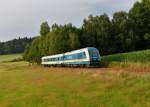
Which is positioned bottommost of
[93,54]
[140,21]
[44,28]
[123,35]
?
[93,54]

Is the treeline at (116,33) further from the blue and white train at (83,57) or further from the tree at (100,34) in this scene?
the blue and white train at (83,57)

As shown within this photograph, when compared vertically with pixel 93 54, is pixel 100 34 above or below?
above

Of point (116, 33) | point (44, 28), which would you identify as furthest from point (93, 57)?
point (44, 28)

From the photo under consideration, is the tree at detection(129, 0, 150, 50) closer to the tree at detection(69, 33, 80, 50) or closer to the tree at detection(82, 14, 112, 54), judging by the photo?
the tree at detection(82, 14, 112, 54)

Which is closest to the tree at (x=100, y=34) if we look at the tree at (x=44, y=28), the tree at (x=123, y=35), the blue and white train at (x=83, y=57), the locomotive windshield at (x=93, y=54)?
the tree at (x=123, y=35)

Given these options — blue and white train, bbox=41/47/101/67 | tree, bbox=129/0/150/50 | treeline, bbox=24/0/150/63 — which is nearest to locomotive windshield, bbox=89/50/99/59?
blue and white train, bbox=41/47/101/67

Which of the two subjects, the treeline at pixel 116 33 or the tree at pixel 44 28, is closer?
the treeline at pixel 116 33

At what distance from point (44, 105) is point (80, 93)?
2.94 m

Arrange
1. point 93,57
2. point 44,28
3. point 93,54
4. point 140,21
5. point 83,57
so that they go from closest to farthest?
point 93,57 < point 93,54 < point 83,57 < point 140,21 < point 44,28

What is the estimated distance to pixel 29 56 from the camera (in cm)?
12156

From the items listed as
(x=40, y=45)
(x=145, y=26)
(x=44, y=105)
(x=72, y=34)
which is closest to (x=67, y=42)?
(x=72, y=34)

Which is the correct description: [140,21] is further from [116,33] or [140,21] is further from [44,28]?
[44,28]

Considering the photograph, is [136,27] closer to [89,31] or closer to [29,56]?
[89,31]

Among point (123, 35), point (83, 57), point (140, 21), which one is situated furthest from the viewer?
point (140, 21)
